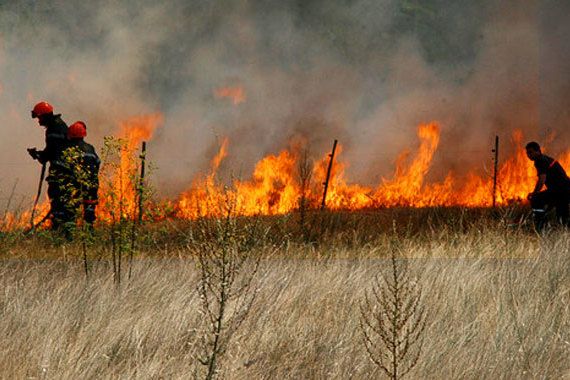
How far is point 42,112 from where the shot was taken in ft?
36.0

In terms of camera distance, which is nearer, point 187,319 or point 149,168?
point 187,319

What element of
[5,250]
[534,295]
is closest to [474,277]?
[534,295]

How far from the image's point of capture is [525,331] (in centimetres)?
444

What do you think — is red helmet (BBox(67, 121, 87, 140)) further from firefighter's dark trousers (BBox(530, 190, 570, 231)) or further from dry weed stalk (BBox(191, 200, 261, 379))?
firefighter's dark trousers (BBox(530, 190, 570, 231))

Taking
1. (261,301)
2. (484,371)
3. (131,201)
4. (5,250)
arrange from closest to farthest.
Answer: (484,371), (261,301), (131,201), (5,250)

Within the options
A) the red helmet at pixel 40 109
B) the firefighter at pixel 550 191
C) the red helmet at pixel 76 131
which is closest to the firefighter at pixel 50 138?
the red helmet at pixel 40 109

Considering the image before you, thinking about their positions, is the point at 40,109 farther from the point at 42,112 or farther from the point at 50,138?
the point at 50,138

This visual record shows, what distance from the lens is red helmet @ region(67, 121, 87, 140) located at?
1070cm

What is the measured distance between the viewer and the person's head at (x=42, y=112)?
10938 millimetres

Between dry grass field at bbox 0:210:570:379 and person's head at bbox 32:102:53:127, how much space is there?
178 inches

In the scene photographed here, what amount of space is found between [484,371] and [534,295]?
1808 millimetres

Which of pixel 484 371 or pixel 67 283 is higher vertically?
pixel 67 283

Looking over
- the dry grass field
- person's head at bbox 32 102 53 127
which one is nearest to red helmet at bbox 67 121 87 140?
person's head at bbox 32 102 53 127

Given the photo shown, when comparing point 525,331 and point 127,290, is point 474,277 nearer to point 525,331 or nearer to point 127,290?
point 525,331
